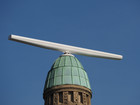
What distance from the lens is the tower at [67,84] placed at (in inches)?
1545

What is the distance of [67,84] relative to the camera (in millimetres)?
39562

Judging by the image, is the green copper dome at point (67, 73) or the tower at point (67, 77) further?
the green copper dome at point (67, 73)

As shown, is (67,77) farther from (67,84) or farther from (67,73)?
(67,84)

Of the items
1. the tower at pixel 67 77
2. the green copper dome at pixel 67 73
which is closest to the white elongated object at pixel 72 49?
the tower at pixel 67 77

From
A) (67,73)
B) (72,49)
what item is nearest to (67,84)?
(67,73)

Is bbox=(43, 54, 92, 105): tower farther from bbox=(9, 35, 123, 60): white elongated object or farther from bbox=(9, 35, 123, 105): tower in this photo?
bbox=(9, 35, 123, 60): white elongated object

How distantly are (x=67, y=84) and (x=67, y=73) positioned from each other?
4.64ft

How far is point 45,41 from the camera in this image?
4034 cm

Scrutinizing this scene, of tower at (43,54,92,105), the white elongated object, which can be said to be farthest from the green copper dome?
the white elongated object

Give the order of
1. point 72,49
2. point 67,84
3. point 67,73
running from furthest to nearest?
1. point 72,49
2. point 67,73
3. point 67,84

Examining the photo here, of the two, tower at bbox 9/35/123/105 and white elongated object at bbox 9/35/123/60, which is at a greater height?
white elongated object at bbox 9/35/123/60

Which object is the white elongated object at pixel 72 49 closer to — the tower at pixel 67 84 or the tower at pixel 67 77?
the tower at pixel 67 77

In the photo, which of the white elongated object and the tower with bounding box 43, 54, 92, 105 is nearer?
the tower with bounding box 43, 54, 92, 105

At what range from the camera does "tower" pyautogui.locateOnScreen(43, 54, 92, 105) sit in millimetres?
39250
